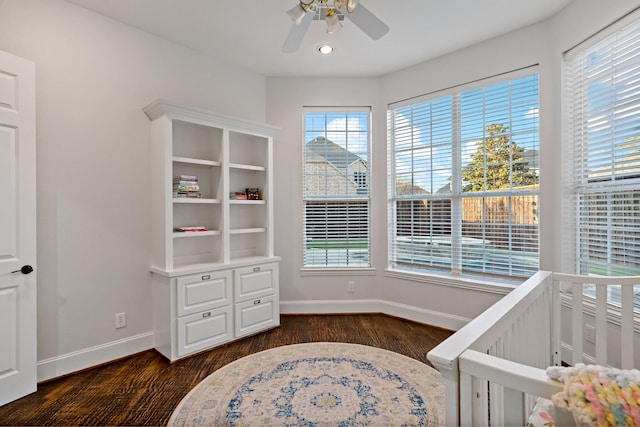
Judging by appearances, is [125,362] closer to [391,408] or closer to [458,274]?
[391,408]

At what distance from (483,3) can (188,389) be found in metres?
3.62

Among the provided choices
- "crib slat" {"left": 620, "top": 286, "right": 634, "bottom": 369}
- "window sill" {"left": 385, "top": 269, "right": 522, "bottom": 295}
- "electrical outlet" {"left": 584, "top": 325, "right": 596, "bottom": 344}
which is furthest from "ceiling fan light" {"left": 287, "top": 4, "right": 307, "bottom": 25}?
"electrical outlet" {"left": 584, "top": 325, "right": 596, "bottom": 344}

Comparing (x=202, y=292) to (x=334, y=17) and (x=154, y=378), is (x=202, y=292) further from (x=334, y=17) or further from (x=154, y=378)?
(x=334, y=17)

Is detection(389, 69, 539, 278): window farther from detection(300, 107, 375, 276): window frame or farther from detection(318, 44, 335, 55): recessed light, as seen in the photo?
detection(318, 44, 335, 55): recessed light

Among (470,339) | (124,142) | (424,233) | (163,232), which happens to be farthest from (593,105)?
(124,142)

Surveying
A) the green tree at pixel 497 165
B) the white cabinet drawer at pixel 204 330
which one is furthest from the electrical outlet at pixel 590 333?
the white cabinet drawer at pixel 204 330

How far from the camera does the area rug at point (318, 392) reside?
6.12ft

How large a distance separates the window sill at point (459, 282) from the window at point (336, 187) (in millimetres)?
462

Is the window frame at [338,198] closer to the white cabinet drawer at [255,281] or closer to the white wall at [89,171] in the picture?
the white cabinet drawer at [255,281]

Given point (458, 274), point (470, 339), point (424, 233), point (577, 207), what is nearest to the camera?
point (470, 339)

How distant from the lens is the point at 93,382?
2.30 m

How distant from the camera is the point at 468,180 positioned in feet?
10.7

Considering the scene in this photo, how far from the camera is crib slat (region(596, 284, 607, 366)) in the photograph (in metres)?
1.74

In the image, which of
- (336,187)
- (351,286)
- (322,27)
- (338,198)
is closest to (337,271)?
(351,286)
